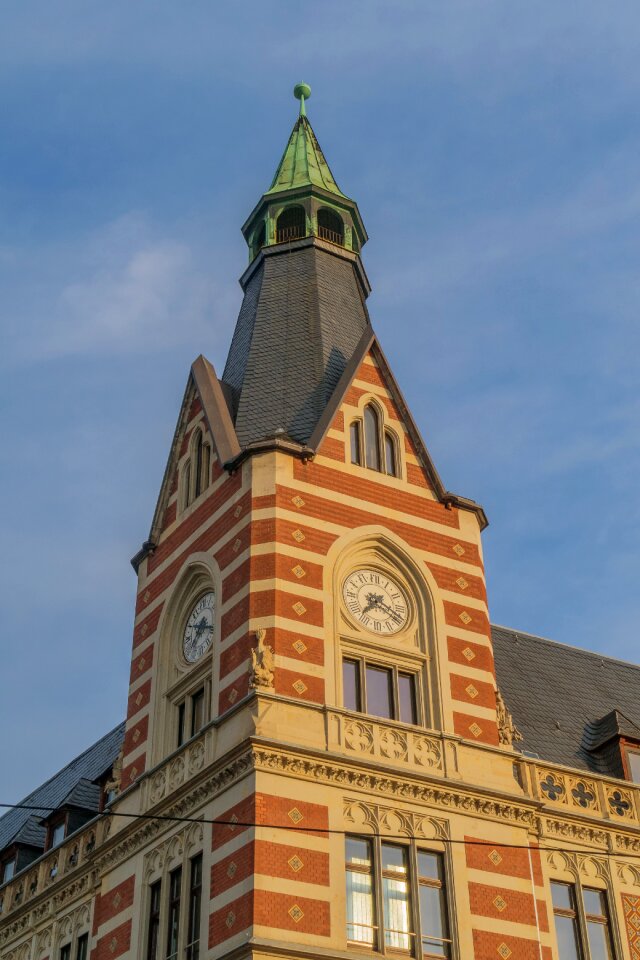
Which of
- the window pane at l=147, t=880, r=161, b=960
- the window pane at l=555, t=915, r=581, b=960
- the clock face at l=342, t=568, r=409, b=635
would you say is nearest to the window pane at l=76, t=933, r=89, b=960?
the window pane at l=147, t=880, r=161, b=960

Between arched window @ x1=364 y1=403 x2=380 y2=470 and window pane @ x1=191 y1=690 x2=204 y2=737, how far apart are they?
7.25m

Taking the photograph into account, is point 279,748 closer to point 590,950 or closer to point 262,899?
point 262,899

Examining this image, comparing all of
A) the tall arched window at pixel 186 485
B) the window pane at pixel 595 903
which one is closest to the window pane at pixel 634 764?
the window pane at pixel 595 903

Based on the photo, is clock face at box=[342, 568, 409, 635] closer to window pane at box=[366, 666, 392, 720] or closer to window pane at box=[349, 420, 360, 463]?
window pane at box=[366, 666, 392, 720]

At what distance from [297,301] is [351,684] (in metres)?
13.7

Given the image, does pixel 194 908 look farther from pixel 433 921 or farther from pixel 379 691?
pixel 379 691

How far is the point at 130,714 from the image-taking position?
36375mm

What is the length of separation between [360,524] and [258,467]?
2853mm

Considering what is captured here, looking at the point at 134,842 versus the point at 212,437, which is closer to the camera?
the point at 134,842

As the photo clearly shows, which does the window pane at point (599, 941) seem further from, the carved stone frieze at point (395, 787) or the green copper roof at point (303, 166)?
the green copper roof at point (303, 166)

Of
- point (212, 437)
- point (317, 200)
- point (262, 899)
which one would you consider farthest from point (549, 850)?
point (317, 200)

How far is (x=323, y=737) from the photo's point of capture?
30922mm

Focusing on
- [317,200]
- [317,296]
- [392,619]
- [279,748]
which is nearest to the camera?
[279,748]

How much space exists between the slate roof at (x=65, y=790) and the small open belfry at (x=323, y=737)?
1.55ft
